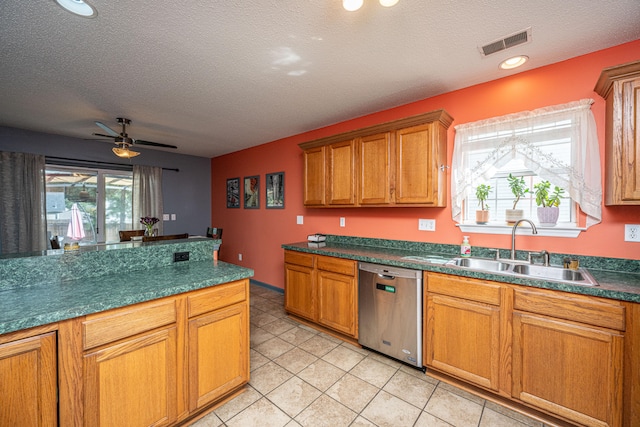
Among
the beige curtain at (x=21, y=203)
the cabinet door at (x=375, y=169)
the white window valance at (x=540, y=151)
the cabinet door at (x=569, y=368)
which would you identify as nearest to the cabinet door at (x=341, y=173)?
the cabinet door at (x=375, y=169)

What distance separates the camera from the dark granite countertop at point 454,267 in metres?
1.45

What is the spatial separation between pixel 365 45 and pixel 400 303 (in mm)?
2037

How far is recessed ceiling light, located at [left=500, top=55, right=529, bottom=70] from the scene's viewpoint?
197 centimetres

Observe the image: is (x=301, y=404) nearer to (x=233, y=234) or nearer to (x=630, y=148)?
(x=630, y=148)

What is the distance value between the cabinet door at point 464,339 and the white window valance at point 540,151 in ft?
3.02

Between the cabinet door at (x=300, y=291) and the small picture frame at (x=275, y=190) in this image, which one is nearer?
the cabinet door at (x=300, y=291)

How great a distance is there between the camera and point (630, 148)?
1608 mm

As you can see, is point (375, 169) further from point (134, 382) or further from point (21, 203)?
point (21, 203)

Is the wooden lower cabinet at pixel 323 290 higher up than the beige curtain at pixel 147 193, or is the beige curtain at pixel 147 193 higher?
the beige curtain at pixel 147 193

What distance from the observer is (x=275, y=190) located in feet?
14.1

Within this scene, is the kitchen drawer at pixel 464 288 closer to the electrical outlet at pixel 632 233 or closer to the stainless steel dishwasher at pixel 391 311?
the stainless steel dishwasher at pixel 391 311

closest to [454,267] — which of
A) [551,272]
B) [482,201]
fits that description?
[551,272]

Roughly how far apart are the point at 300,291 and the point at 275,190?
1.89 meters

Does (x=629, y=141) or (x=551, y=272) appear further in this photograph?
(x=551, y=272)
